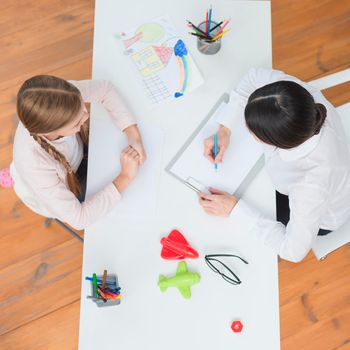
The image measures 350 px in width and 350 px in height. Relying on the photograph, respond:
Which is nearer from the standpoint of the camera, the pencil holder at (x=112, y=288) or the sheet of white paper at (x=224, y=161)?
the pencil holder at (x=112, y=288)

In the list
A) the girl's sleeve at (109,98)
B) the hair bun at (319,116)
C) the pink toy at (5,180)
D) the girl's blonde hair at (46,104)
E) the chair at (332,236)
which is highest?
the girl's blonde hair at (46,104)

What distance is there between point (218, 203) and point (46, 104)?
1.78 feet

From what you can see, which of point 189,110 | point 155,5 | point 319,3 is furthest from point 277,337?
point 319,3

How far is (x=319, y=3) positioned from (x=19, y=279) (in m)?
2.06

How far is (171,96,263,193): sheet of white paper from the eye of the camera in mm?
1281

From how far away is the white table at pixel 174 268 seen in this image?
1.18 meters

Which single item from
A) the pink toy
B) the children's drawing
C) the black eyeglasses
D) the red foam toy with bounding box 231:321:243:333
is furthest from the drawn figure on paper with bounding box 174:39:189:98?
the pink toy

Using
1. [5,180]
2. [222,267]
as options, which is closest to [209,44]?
[222,267]

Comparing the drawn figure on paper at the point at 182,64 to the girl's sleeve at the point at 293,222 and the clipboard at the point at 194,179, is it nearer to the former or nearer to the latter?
the clipboard at the point at 194,179

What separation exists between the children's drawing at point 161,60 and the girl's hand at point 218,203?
35cm

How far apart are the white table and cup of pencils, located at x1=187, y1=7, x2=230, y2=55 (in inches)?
4.5

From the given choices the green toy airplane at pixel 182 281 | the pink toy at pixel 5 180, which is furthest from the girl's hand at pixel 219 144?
the pink toy at pixel 5 180

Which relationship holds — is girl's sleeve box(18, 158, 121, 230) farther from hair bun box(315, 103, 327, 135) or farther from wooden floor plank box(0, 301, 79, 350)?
wooden floor plank box(0, 301, 79, 350)

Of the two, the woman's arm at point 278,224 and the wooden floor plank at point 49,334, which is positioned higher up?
the woman's arm at point 278,224
